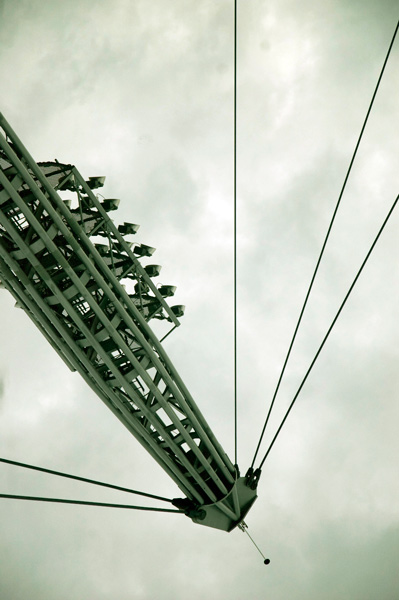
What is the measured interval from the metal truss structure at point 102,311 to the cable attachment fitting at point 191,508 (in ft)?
0.11

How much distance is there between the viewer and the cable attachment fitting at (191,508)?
1777 centimetres

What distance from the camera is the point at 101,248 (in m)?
18.1

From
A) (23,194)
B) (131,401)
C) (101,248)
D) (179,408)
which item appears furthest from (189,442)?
(23,194)

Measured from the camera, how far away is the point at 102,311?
1480cm

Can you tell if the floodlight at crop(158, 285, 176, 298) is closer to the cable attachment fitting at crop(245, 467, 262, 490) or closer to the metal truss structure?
the metal truss structure

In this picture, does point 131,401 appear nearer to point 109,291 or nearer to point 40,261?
point 109,291

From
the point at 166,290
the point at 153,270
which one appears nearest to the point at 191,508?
the point at 166,290

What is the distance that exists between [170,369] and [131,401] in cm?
179

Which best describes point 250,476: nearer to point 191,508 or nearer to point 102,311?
point 191,508

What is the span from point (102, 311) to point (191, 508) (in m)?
7.80

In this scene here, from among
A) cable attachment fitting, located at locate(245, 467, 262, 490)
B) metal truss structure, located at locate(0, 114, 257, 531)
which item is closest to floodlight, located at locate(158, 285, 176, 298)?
metal truss structure, located at locate(0, 114, 257, 531)

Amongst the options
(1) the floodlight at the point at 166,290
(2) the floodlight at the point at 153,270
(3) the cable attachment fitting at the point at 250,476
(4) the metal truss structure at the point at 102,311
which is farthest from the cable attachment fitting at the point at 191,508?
(2) the floodlight at the point at 153,270

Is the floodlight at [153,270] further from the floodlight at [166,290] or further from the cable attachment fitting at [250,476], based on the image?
the cable attachment fitting at [250,476]

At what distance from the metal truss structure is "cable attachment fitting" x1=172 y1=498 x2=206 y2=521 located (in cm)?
3
